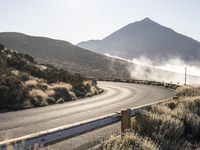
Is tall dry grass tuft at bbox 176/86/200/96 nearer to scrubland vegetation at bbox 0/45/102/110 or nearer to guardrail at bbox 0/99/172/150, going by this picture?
scrubland vegetation at bbox 0/45/102/110

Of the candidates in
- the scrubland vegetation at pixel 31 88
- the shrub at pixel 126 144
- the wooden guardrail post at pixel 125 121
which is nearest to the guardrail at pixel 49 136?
the shrub at pixel 126 144

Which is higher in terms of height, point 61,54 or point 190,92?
point 61,54

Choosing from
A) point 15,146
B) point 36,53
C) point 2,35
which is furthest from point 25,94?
point 2,35

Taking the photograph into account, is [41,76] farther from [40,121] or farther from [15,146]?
[15,146]

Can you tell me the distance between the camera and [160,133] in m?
9.97

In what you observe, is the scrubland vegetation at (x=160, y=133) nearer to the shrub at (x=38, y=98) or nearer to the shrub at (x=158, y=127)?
the shrub at (x=158, y=127)

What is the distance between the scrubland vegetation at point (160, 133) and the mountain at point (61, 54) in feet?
320

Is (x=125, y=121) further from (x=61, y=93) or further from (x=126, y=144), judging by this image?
(x=61, y=93)

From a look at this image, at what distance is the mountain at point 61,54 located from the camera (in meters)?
117

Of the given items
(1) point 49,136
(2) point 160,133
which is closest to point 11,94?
(2) point 160,133

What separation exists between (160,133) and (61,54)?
129 metres

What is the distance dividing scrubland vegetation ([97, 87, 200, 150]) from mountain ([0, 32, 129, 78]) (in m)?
97.5

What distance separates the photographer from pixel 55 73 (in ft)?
122

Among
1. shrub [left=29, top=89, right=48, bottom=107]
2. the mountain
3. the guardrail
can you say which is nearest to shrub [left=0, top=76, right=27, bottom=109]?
shrub [left=29, top=89, right=48, bottom=107]
